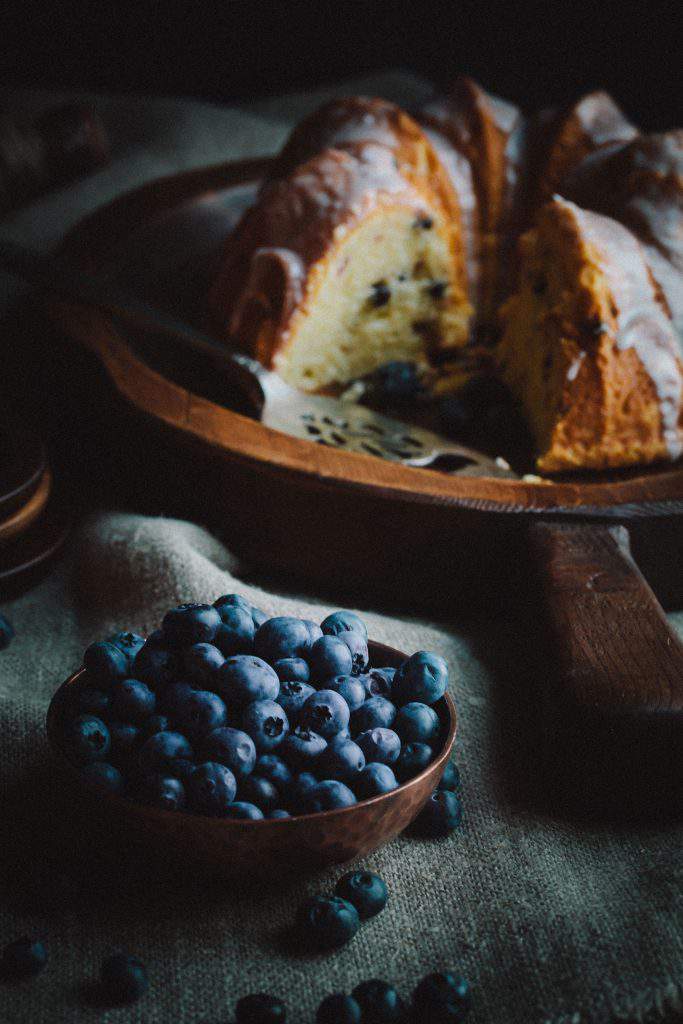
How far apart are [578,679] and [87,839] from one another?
1.79 feet

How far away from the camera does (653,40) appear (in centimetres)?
302

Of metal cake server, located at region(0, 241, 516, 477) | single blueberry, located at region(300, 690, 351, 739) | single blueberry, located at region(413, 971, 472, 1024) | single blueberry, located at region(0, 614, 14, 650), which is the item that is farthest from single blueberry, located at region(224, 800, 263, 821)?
metal cake server, located at region(0, 241, 516, 477)

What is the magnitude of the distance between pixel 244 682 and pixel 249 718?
3cm

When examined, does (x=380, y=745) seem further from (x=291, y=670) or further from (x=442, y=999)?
(x=442, y=999)

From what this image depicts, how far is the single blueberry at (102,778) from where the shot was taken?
3.17 ft

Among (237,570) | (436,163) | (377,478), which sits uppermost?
(436,163)

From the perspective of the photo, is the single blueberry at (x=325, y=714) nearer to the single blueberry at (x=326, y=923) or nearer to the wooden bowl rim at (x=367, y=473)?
the single blueberry at (x=326, y=923)

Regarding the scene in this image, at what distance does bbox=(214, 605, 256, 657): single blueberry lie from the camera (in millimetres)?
1079

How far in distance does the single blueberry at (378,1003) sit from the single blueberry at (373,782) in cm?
16

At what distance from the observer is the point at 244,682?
1.00 metres

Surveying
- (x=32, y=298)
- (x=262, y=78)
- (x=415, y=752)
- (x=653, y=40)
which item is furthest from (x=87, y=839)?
(x=262, y=78)

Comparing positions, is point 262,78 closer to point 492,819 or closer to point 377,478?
point 377,478

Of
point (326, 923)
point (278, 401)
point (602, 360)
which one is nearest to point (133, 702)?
point (326, 923)

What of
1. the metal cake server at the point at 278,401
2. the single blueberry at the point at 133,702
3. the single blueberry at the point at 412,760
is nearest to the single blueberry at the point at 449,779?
the single blueberry at the point at 412,760
